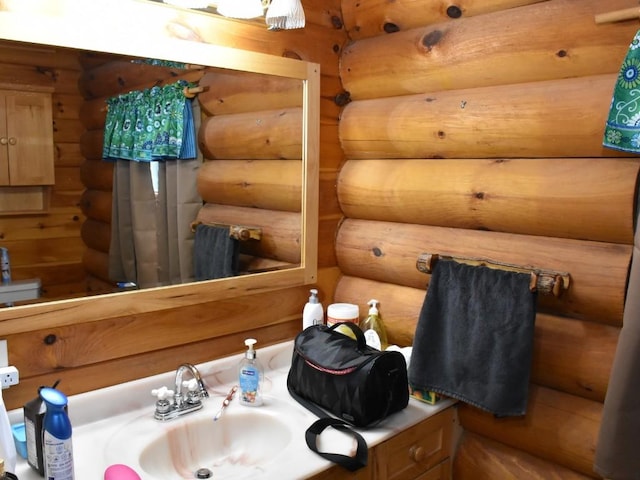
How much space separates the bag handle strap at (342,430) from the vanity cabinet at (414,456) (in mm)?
30

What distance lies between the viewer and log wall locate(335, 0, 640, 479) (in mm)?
1399

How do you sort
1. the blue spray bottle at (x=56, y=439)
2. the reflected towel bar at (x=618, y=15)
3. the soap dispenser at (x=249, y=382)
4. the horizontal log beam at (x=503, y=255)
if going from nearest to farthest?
1. the blue spray bottle at (x=56, y=439)
2. the reflected towel bar at (x=618, y=15)
3. the horizontal log beam at (x=503, y=255)
4. the soap dispenser at (x=249, y=382)

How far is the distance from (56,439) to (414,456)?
37.2 inches

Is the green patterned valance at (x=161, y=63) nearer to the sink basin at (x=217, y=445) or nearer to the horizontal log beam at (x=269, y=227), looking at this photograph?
the horizontal log beam at (x=269, y=227)

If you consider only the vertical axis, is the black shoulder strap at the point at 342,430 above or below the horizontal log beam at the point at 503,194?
below

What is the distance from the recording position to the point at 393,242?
6.20ft

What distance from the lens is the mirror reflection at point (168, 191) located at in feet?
4.58

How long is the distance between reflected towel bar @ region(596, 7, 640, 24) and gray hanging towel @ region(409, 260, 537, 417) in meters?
0.65

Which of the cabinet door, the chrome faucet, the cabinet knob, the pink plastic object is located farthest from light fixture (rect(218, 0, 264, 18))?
the cabinet knob

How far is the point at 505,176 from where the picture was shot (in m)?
1.58

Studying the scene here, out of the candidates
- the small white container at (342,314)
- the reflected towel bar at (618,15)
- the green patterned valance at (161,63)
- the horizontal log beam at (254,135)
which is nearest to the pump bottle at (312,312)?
the small white container at (342,314)

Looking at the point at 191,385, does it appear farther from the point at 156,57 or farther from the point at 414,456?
the point at 156,57

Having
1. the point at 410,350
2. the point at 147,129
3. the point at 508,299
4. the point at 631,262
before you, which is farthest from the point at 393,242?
the point at 147,129

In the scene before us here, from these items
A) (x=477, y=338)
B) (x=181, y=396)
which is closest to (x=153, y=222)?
(x=181, y=396)
